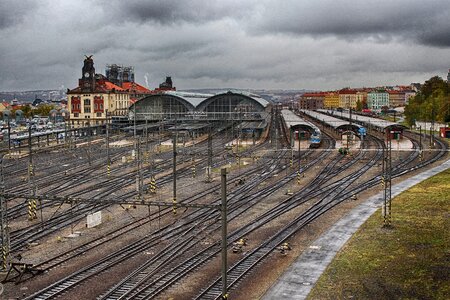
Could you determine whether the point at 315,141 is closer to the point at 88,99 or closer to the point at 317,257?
the point at 317,257

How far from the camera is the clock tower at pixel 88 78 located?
116188 millimetres

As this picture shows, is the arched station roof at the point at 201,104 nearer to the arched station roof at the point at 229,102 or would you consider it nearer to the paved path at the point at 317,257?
the arched station roof at the point at 229,102

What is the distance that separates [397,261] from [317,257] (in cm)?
349

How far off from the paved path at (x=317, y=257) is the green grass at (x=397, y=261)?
0.40 m

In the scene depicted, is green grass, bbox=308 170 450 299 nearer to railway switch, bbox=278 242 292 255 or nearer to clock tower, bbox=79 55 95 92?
railway switch, bbox=278 242 292 255

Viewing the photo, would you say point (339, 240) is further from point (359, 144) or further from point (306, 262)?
point (359, 144)

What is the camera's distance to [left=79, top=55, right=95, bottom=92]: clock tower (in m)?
116

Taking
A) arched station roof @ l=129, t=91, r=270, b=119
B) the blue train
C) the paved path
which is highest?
arched station roof @ l=129, t=91, r=270, b=119

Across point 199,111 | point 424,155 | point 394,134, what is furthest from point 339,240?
point 199,111

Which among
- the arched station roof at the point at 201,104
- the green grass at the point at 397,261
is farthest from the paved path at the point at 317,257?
the arched station roof at the point at 201,104

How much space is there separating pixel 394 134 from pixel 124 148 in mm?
43579

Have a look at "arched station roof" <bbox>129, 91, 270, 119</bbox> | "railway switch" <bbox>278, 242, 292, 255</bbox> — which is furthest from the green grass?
"arched station roof" <bbox>129, 91, 270, 119</bbox>

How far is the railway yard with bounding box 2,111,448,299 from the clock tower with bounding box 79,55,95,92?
192 ft

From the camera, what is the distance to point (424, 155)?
62.8 meters
